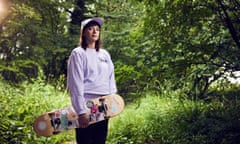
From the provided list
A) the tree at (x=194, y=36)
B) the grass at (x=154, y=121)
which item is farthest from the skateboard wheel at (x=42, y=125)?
the tree at (x=194, y=36)

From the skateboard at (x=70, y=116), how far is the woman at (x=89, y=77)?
2.1 inches

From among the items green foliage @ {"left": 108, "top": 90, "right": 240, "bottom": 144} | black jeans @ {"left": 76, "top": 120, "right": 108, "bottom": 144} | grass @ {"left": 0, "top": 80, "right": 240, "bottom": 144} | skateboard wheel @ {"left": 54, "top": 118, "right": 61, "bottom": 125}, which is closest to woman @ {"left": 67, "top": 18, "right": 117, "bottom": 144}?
black jeans @ {"left": 76, "top": 120, "right": 108, "bottom": 144}

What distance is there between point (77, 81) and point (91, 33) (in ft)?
1.38

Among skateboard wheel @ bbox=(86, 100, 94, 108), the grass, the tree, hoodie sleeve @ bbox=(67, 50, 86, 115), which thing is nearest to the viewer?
hoodie sleeve @ bbox=(67, 50, 86, 115)

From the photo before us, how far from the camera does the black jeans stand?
7.02 ft

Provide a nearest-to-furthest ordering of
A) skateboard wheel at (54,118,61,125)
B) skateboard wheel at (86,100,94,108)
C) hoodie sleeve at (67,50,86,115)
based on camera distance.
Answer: hoodie sleeve at (67,50,86,115)
skateboard wheel at (86,100,94,108)
skateboard wheel at (54,118,61,125)

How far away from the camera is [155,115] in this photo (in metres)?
3.62

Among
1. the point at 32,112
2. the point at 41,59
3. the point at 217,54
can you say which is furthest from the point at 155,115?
the point at 41,59

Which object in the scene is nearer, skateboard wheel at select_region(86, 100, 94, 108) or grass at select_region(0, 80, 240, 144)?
skateboard wheel at select_region(86, 100, 94, 108)

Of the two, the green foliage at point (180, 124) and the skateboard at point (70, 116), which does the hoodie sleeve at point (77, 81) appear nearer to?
the skateboard at point (70, 116)

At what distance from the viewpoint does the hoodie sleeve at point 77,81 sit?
2.06 m

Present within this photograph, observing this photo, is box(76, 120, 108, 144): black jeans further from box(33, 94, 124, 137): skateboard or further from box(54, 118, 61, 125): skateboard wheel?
box(54, 118, 61, 125): skateboard wheel

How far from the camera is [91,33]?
2285 millimetres

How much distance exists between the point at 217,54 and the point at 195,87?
76 cm
